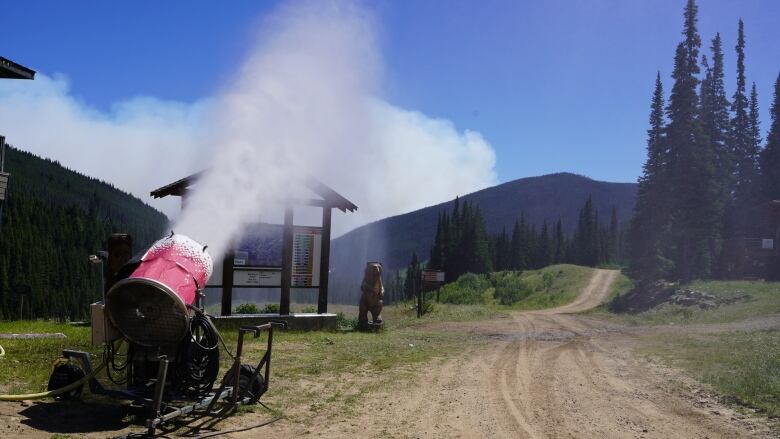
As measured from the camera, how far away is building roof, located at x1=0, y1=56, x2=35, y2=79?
609 inches

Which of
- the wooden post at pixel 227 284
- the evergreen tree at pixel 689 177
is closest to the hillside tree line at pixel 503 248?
the evergreen tree at pixel 689 177

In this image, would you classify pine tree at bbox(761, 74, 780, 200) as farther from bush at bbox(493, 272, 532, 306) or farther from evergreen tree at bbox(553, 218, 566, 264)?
evergreen tree at bbox(553, 218, 566, 264)

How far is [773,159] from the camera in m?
65.0

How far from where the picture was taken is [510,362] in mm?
14945

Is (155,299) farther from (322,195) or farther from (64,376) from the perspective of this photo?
(322,195)

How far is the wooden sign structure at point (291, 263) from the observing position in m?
19.0

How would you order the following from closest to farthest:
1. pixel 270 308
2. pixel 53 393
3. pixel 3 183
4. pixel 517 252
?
pixel 53 393
pixel 3 183
pixel 270 308
pixel 517 252

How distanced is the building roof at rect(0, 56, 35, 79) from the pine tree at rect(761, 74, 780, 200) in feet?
223

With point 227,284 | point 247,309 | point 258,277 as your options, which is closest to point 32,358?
point 227,284

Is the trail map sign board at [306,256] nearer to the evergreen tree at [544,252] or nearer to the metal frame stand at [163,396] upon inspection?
the metal frame stand at [163,396]

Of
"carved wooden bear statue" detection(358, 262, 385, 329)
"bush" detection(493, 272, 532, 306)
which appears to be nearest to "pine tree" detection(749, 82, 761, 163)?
"bush" detection(493, 272, 532, 306)

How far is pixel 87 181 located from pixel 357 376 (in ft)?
497

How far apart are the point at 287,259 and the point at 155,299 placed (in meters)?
11.9

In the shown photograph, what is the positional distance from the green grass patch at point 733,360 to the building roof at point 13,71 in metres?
17.5
